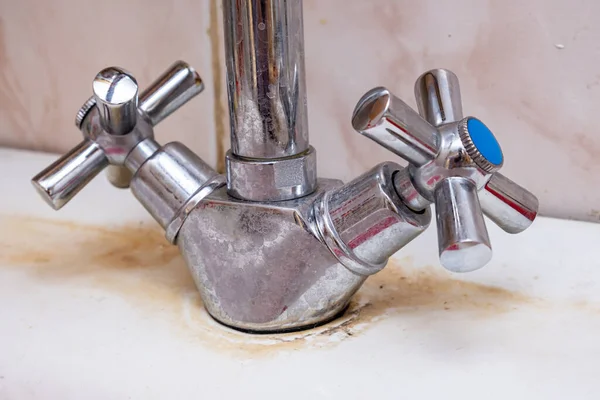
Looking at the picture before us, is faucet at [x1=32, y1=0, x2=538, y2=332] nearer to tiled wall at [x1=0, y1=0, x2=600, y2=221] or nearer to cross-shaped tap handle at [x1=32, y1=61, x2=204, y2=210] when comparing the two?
cross-shaped tap handle at [x1=32, y1=61, x2=204, y2=210]

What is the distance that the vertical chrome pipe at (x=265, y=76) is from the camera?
1.22 ft

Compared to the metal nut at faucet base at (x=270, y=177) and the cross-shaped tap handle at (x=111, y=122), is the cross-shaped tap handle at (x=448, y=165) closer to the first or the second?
the metal nut at faucet base at (x=270, y=177)

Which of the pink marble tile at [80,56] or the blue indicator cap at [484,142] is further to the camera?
the pink marble tile at [80,56]

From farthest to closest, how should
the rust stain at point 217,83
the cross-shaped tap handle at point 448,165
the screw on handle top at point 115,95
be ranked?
Result: the rust stain at point 217,83, the screw on handle top at point 115,95, the cross-shaped tap handle at point 448,165

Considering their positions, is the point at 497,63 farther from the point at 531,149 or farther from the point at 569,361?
the point at 569,361

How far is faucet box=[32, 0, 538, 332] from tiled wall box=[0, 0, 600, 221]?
0.41 ft

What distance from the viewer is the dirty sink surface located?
0.35 metres

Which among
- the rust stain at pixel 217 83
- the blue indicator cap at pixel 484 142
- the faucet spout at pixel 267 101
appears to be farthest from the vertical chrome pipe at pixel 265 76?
the rust stain at pixel 217 83

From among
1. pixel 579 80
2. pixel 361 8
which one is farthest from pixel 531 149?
pixel 361 8

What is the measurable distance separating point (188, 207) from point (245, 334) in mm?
84

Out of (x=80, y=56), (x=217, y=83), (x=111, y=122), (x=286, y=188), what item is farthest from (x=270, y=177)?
(x=80, y=56)

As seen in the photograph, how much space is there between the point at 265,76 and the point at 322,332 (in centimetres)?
15

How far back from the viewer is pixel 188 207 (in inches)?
16.8

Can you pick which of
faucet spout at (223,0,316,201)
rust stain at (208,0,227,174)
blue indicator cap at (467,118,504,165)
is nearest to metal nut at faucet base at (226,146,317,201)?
faucet spout at (223,0,316,201)
